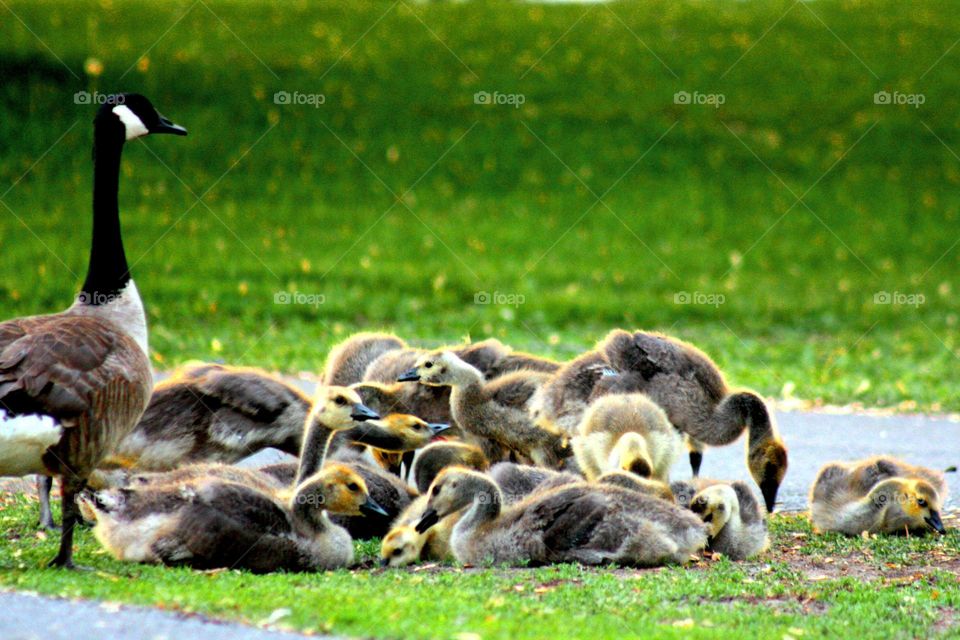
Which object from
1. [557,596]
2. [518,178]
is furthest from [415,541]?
[518,178]

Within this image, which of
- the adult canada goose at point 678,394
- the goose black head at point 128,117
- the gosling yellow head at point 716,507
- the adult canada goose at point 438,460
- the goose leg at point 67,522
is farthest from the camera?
the adult canada goose at point 678,394

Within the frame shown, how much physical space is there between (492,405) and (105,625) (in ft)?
13.5

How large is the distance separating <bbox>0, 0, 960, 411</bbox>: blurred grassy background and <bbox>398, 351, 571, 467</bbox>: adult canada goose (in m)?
5.75

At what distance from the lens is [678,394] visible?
9.12m

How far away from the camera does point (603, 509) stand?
6.99m

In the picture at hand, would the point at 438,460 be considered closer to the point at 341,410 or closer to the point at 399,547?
the point at 341,410

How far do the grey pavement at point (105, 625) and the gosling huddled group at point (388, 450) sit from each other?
951 millimetres

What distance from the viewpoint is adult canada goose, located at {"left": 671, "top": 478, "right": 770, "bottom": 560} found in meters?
7.38

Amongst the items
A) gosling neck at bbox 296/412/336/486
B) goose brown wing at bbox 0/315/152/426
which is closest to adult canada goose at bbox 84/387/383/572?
goose brown wing at bbox 0/315/152/426

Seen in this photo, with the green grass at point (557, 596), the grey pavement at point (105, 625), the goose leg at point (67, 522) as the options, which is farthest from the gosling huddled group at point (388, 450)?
the grey pavement at point (105, 625)

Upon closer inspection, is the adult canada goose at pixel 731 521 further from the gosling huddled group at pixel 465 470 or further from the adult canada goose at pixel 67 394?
the adult canada goose at pixel 67 394

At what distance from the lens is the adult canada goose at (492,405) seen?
8.99 m

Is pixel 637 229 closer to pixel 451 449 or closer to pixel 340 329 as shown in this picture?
pixel 340 329

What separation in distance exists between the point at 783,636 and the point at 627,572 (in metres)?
1.43
